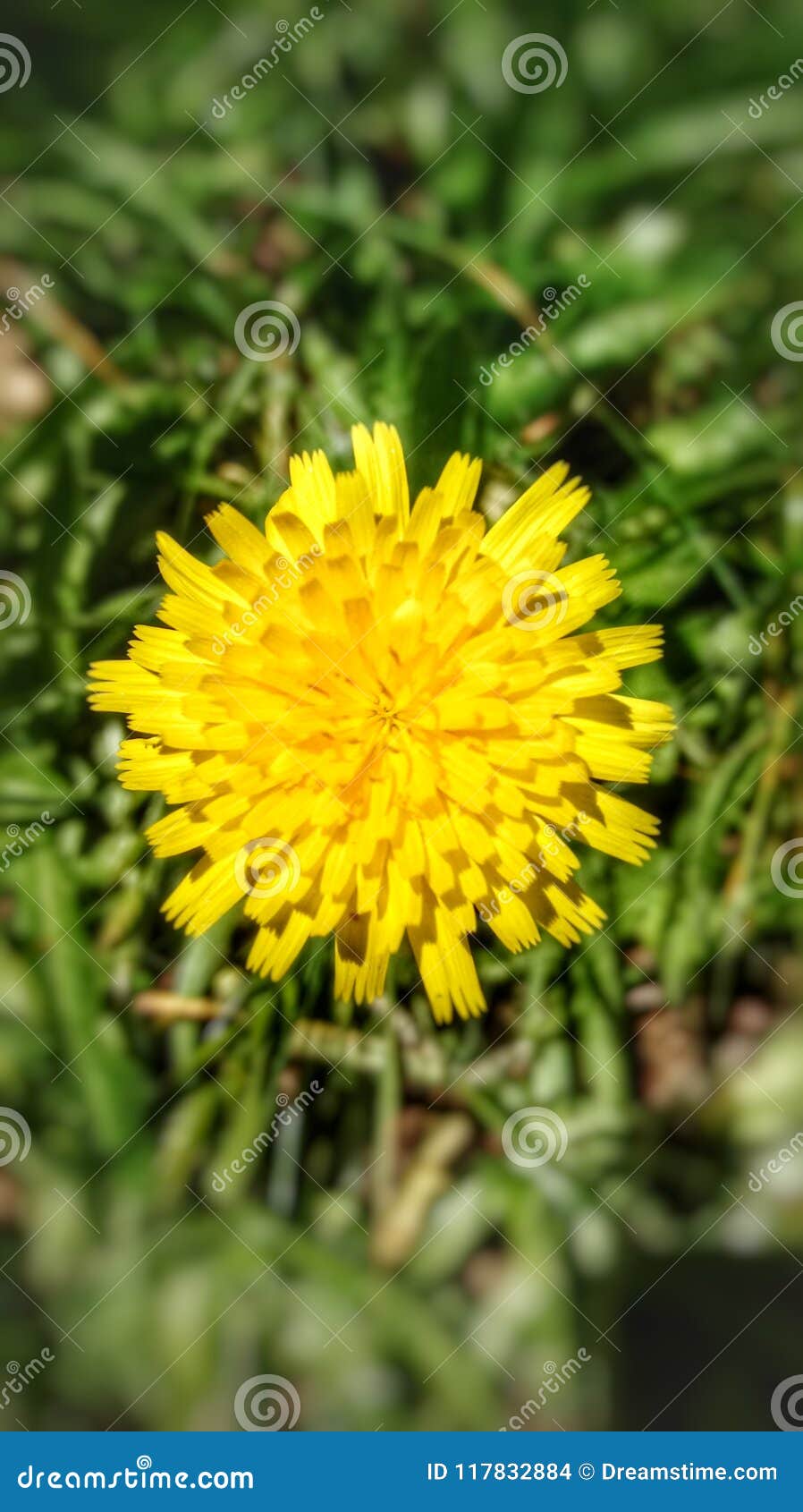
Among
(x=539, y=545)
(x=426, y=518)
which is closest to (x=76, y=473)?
(x=426, y=518)

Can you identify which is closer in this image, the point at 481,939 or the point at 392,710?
the point at 392,710

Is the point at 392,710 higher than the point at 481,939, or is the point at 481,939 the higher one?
the point at 392,710

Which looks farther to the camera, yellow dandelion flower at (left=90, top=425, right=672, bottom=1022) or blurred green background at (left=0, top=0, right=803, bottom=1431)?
blurred green background at (left=0, top=0, right=803, bottom=1431)

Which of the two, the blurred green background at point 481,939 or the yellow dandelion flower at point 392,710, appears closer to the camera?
the yellow dandelion flower at point 392,710

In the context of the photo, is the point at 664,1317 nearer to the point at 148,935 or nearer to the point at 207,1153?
the point at 207,1153
